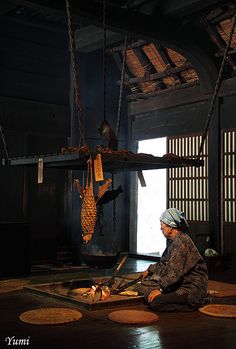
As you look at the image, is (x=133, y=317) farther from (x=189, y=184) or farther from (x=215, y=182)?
(x=189, y=184)

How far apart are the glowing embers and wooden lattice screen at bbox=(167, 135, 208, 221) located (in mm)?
3146

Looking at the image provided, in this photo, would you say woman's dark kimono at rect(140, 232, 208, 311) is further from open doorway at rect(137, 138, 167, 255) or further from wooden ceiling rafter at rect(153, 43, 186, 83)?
wooden ceiling rafter at rect(153, 43, 186, 83)

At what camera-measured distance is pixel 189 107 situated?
948 centimetres

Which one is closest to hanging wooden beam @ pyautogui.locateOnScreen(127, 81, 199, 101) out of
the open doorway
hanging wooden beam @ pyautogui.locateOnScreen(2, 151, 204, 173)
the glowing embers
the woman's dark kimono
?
the open doorway

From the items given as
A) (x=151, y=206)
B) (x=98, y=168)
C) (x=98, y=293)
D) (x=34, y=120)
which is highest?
(x=34, y=120)

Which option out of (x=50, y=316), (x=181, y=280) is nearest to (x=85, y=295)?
(x=50, y=316)

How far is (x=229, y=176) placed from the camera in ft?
28.5

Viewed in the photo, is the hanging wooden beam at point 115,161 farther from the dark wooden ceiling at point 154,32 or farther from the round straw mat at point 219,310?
the dark wooden ceiling at point 154,32

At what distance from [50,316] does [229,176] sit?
479 cm

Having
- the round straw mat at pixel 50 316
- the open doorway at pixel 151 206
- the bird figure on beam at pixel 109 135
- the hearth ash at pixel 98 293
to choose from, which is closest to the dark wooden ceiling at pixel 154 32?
the open doorway at pixel 151 206

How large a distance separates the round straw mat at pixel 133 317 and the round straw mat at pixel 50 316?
34cm

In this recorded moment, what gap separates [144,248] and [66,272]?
2482 mm

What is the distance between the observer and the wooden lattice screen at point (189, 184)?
360 inches

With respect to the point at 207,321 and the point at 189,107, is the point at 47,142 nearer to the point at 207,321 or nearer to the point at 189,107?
the point at 189,107
